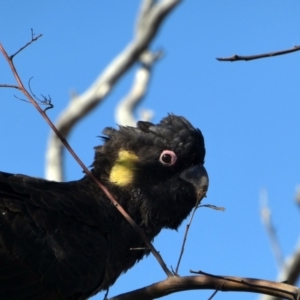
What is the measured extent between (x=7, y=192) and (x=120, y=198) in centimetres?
91

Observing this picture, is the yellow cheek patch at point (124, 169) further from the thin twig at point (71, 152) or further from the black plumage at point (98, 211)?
the thin twig at point (71, 152)

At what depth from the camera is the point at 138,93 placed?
12102mm

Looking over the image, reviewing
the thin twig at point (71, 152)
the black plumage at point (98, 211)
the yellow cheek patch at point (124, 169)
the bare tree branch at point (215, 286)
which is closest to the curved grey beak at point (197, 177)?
the black plumage at point (98, 211)

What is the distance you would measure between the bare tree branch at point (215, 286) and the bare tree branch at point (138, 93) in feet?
24.3

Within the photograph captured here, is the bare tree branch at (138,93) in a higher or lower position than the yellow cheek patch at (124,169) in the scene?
higher

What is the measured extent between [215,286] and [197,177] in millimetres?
2026

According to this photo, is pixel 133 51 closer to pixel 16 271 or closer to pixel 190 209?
pixel 190 209

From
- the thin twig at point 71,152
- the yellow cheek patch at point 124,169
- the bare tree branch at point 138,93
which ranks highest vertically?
the bare tree branch at point 138,93

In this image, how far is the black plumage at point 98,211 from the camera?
191 inches

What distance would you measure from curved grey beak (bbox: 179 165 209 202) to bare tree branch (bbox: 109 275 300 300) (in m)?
1.73

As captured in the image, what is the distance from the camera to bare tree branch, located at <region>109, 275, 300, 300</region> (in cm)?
333

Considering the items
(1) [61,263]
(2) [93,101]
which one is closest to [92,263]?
(1) [61,263]

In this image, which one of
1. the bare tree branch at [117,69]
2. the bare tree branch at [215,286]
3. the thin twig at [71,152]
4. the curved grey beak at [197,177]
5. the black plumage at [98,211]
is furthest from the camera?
the bare tree branch at [117,69]

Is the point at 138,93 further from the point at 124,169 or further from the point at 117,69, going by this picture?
the point at 124,169
